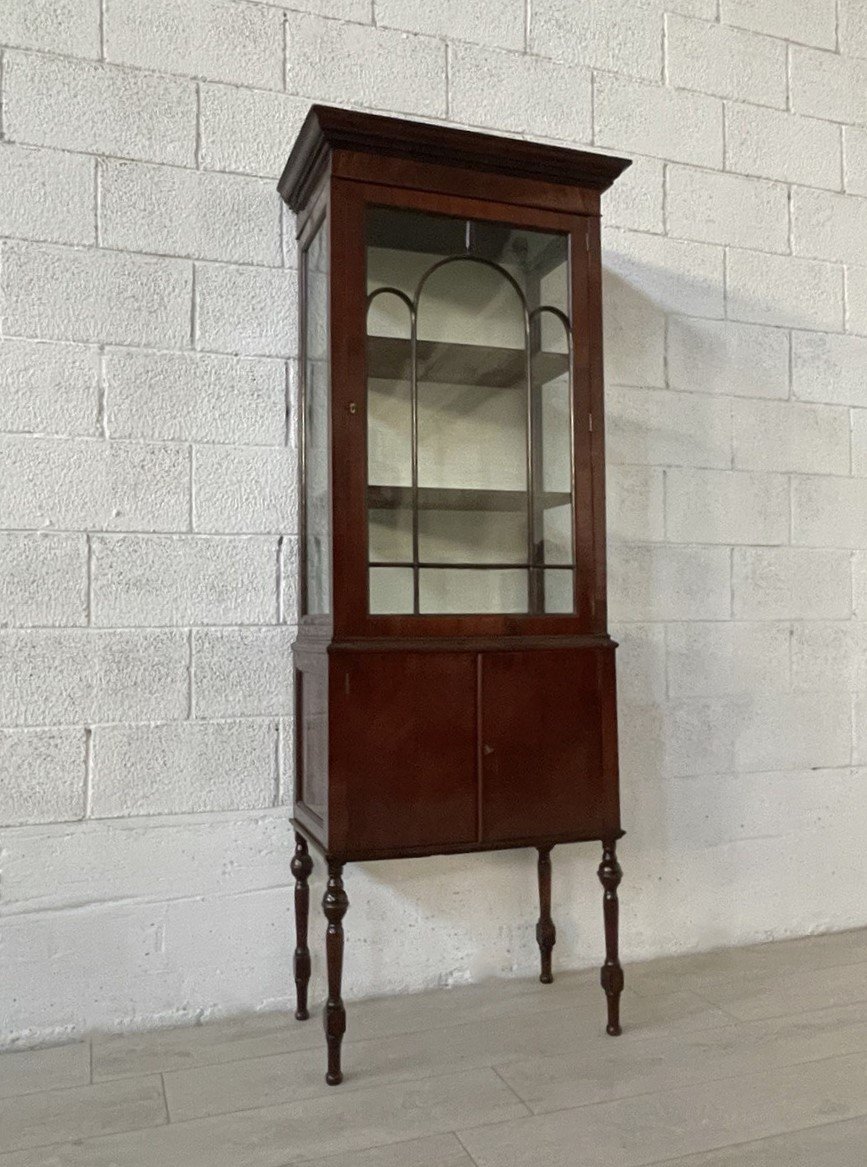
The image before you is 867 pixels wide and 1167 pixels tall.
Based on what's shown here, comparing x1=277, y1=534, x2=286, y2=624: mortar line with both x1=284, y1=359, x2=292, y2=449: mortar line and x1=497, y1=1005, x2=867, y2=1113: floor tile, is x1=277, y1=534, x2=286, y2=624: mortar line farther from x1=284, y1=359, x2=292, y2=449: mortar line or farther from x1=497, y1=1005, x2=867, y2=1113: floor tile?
x1=497, y1=1005, x2=867, y2=1113: floor tile

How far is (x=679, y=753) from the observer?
236cm

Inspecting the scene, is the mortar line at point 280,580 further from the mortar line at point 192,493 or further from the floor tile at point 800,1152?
the floor tile at point 800,1152

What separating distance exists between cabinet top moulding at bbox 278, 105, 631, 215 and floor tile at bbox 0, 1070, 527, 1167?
1634 millimetres

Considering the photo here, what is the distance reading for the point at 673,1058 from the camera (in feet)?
5.81

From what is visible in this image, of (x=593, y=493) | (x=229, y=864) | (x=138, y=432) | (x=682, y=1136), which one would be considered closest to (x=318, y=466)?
(x=138, y=432)

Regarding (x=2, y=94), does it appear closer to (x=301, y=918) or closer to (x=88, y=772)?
(x=88, y=772)

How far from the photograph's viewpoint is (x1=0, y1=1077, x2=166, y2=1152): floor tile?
1.53 metres

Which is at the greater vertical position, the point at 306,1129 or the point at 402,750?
the point at 402,750

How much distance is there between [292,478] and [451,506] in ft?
1.43

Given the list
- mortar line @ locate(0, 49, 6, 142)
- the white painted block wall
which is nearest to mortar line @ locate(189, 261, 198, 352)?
the white painted block wall

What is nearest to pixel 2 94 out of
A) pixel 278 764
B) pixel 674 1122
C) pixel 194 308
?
pixel 194 308

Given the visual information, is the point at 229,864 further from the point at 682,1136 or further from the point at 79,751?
the point at 682,1136

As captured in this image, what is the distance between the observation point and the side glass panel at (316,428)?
1791 mm

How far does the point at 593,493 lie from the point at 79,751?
116 centimetres
